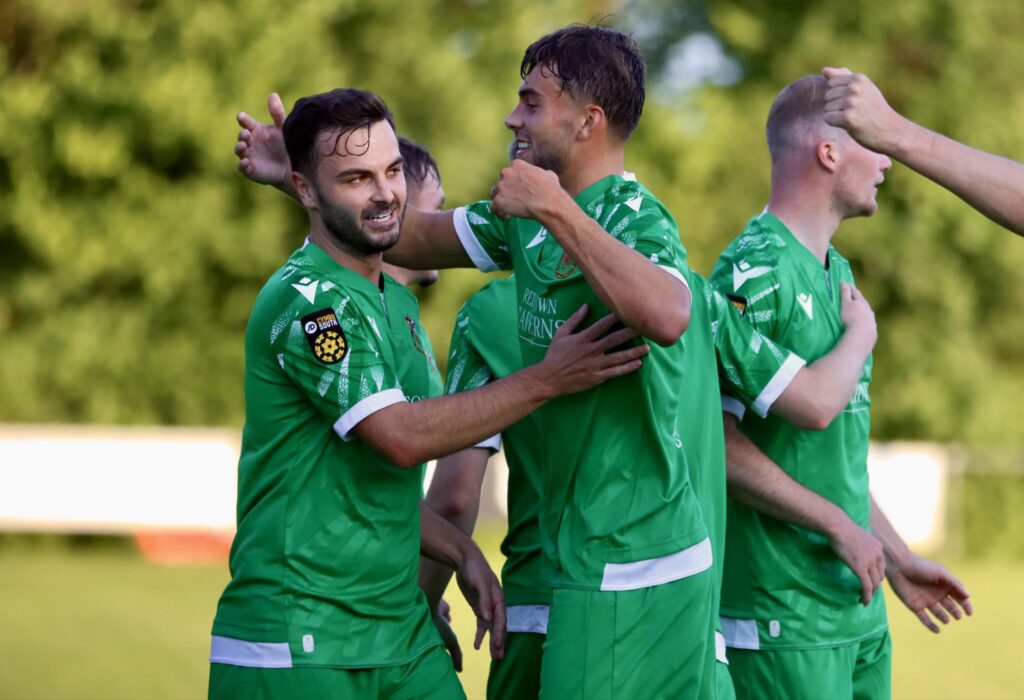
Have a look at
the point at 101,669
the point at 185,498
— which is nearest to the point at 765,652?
the point at 101,669

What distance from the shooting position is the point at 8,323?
16188mm

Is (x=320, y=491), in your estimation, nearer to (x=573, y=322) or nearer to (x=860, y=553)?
(x=573, y=322)

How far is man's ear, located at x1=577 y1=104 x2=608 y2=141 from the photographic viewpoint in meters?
3.49

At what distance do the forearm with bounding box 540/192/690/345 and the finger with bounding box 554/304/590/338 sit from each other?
233 millimetres

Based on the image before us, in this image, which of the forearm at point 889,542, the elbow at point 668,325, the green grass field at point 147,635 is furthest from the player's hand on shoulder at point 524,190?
the green grass field at point 147,635

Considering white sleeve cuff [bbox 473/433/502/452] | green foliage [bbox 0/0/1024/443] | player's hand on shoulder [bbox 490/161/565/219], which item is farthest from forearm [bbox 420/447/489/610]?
green foliage [bbox 0/0/1024/443]

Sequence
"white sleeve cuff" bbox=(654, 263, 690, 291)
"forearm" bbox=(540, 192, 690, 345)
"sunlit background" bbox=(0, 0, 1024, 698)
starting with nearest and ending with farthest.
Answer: "forearm" bbox=(540, 192, 690, 345) → "white sleeve cuff" bbox=(654, 263, 690, 291) → "sunlit background" bbox=(0, 0, 1024, 698)

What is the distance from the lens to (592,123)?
11.5ft

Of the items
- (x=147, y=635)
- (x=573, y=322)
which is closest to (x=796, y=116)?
(x=573, y=322)

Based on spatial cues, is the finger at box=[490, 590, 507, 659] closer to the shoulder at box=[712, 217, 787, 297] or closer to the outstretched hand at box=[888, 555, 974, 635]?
the shoulder at box=[712, 217, 787, 297]

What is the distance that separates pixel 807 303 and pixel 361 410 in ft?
5.06

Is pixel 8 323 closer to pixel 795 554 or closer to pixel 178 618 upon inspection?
pixel 178 618

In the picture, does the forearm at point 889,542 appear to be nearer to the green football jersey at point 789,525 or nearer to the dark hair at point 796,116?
the green football jersey at point 789,525

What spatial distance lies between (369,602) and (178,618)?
8.01 metres
